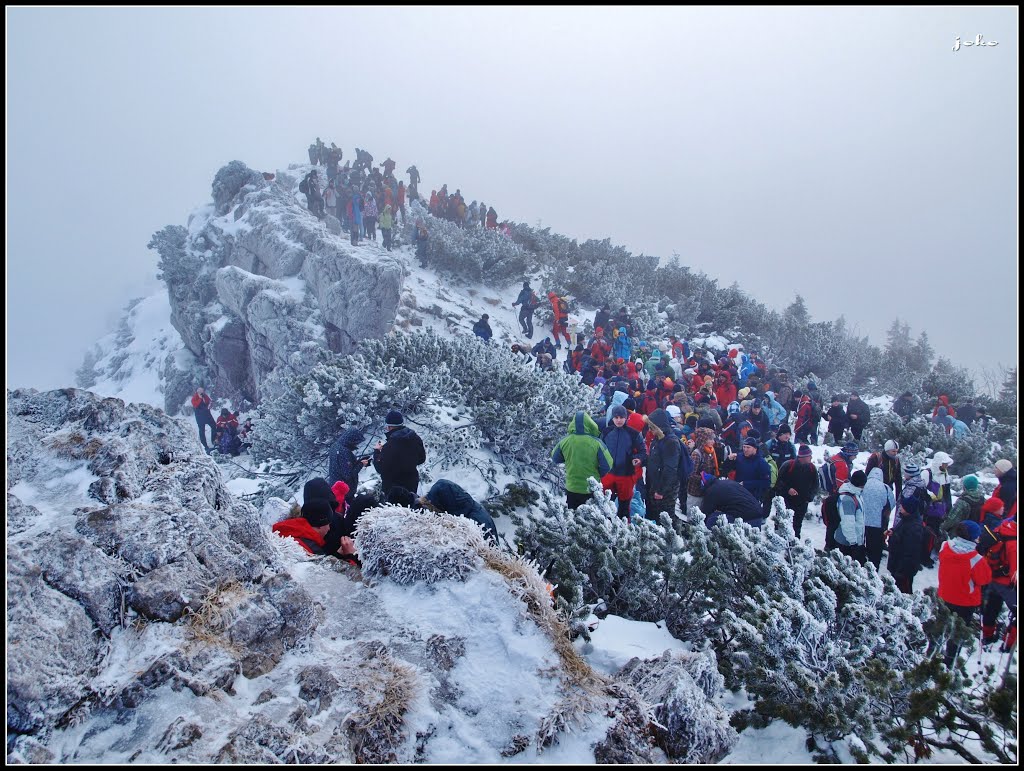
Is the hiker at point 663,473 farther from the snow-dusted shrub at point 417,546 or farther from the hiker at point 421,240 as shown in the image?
the hiker at point 421,240

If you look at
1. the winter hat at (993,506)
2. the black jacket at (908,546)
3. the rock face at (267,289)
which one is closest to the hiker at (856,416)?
the winter hat at (993,506)

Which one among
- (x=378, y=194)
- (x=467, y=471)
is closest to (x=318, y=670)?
(x=467, y=471)

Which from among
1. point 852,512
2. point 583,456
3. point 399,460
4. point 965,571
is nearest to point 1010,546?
point 965,571

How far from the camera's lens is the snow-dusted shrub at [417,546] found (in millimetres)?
3797

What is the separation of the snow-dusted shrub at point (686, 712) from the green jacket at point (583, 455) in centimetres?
321

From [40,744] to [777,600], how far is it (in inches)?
169

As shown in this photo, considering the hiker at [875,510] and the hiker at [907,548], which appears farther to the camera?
the hiker at [875,510]

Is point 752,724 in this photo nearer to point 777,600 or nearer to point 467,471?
point 777,600

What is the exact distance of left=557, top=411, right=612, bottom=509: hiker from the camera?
6566 mm

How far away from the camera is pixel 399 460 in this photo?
232 inches

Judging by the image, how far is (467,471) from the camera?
7.82 meters

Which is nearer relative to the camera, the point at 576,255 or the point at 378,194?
the point at 378,194

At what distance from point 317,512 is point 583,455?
323 centimetres

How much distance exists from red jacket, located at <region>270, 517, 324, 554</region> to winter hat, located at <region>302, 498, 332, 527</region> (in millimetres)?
66
